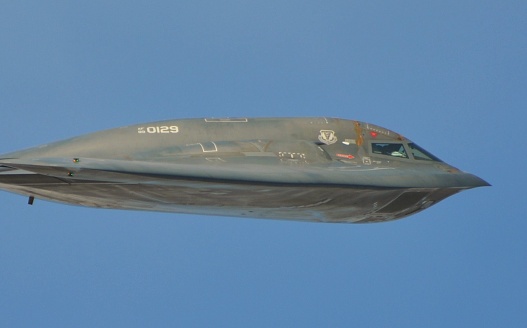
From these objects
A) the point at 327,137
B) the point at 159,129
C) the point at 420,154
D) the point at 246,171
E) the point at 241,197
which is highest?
the point at 420,154

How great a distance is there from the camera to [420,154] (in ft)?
90.8

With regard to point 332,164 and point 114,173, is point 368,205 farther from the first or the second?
point 114,173

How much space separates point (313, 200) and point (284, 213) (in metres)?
1.78

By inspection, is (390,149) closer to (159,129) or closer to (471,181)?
(471,181)

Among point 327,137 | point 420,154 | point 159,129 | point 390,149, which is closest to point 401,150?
point 390,149

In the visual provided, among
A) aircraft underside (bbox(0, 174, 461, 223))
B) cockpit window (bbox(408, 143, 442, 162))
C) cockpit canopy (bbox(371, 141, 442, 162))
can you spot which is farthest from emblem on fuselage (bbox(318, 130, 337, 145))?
cockpit window (bbox(408, 143, 442, 162))

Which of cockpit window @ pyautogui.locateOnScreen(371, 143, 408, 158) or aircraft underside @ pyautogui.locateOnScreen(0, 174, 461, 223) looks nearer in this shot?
aircraft underside @ pyautogui.locateOnScreen(0, 174, 461, 223)

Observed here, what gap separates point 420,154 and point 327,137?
2.54 meters

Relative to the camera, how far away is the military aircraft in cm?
2302

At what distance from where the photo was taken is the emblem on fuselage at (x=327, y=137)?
2658 centimetres

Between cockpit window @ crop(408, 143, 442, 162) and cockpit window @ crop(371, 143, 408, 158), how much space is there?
0.97 feet

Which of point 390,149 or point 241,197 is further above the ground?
point 390,149

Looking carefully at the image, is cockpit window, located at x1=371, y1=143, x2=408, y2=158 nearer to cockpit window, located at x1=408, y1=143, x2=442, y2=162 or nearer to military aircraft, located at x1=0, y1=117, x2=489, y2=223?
military aircraft, located at x1=0, y1=117, x2=489, y2=223

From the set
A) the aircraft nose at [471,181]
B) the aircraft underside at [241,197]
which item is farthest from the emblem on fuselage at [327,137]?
the aircraft nose at [471,181]
